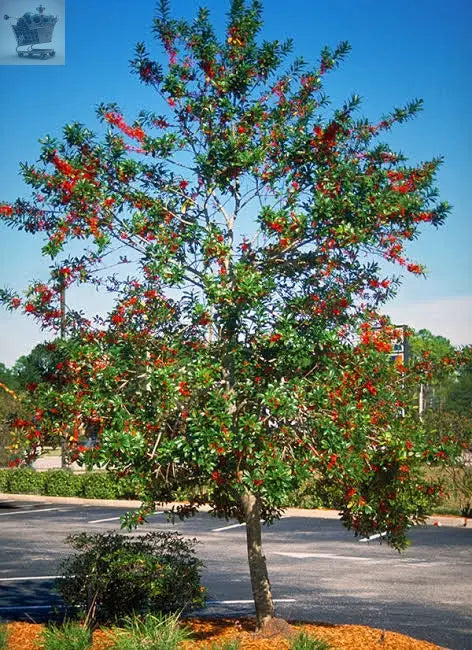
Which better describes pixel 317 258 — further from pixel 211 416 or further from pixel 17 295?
pixel 17 295

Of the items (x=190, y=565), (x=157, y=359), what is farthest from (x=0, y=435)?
(x=157, y=359)

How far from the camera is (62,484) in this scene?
29906mm

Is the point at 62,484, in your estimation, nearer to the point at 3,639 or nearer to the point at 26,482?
the point at 26,482

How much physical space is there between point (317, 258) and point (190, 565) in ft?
12.6

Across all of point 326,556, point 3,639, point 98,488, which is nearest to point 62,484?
point 98,488

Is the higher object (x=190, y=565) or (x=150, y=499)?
(x=150, y=499)

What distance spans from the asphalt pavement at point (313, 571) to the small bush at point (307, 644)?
2236 millimetres

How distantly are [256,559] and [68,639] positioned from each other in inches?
77.2

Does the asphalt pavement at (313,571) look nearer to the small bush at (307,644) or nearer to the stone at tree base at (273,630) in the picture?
the stone at tree base at (273,630)

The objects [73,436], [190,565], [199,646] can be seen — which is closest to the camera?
[73,436]

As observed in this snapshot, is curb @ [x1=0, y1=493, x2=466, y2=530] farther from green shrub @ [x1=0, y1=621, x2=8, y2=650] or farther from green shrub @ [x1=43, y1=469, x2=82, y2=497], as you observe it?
green shrub @ [x1=0, y1=621, x2=8, y2=650]

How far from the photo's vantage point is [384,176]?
880 cm

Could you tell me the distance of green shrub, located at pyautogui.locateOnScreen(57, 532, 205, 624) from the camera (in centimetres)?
1023

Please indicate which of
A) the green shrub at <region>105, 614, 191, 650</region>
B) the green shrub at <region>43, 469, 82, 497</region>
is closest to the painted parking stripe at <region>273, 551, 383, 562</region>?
the green shrub at <region>105, 614, 191, 650</region>
